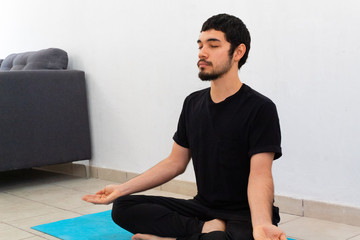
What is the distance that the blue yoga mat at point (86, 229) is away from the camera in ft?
7.47

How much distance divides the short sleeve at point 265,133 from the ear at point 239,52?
0.64ft

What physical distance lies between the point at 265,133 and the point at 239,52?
31 centimetres

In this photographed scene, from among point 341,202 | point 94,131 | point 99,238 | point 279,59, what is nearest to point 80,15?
point 94,131

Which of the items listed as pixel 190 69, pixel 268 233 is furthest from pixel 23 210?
pixel 268 233

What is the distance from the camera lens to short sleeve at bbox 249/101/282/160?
1.74 meters

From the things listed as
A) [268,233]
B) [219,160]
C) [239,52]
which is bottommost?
[268,233]

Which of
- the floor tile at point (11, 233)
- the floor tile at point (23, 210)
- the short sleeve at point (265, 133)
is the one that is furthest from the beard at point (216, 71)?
the floor tile at point (23, 210)

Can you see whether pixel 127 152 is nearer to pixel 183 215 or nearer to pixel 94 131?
pixel 94 131

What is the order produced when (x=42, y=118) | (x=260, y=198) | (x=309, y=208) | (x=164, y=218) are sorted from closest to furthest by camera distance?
(x=260, y=198) → (x=164, y=218) → (x=309, y=208) → (x=42, y=118)

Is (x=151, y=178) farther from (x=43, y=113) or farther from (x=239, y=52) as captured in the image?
(x=43, y=113)

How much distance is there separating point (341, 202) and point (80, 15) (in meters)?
2.30

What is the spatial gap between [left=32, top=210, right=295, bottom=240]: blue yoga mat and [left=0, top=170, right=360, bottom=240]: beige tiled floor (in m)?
0.07

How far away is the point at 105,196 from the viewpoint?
1.97 metres

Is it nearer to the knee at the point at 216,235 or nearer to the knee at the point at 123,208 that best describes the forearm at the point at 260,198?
the knee at the point at 216,235
